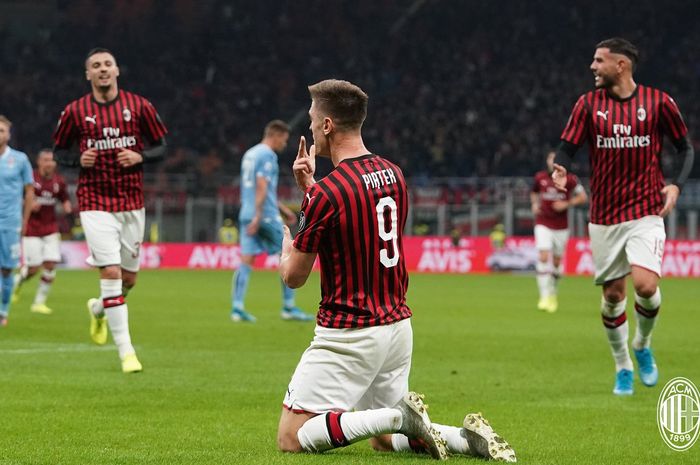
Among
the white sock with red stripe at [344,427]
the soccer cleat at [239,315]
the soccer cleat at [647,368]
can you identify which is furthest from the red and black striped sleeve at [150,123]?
the soccer cleat at [239,315]

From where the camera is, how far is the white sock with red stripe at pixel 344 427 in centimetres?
550

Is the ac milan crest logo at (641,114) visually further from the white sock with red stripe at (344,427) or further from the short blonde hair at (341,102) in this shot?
the white sock with red stripe at (344,427)

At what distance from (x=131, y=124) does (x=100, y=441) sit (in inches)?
167

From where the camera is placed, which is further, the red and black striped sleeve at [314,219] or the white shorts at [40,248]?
the white shorts at [40,248]

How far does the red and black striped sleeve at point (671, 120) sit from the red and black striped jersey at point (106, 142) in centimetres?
434

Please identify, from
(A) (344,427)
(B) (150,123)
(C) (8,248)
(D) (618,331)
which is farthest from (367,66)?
(A) (344,427)

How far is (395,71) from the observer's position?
44.9 m

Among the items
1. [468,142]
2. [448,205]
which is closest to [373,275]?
[448,205]

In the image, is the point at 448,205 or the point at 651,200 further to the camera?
the point at 448,205

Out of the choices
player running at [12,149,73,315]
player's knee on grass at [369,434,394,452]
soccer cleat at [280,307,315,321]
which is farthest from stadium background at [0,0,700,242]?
player's knee on grass at [369,434,394,452]

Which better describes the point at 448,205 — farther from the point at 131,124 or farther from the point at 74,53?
the point at 131,124

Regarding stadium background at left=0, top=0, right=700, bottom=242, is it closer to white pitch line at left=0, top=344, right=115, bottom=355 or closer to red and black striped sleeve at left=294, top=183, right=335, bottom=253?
white pitch line at left=0, top=344, right=115, bottom=355

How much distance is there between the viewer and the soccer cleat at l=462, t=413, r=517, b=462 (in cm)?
552

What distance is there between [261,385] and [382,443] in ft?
9.83
